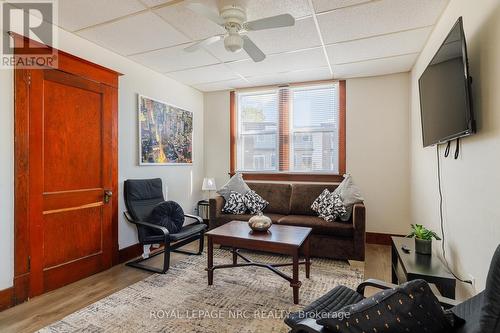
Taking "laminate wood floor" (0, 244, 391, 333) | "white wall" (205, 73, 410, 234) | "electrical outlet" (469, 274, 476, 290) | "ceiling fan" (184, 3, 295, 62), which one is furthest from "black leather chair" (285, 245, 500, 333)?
"white wall" (205, 73, 410, 234)

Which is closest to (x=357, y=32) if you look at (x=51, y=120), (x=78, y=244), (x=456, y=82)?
(x=456, y=82)

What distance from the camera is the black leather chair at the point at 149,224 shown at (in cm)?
305

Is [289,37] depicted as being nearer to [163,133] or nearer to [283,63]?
[283,63]

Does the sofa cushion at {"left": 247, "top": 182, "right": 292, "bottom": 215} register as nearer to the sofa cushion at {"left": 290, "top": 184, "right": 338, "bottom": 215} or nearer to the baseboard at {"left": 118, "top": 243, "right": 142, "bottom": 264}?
the sofa cushion at {"left": 290, "top": 184, "right": 338, "bottom": 215}

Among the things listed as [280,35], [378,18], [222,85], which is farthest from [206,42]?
[222,85]

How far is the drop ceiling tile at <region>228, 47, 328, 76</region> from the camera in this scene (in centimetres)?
335

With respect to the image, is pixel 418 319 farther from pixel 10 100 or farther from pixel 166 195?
pixel 166 195

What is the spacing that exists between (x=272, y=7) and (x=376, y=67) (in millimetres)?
2138

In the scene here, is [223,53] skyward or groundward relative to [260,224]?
skyward

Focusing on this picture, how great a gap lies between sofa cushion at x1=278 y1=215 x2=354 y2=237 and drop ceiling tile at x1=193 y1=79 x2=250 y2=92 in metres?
2.36

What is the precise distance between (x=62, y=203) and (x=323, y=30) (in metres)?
3.13

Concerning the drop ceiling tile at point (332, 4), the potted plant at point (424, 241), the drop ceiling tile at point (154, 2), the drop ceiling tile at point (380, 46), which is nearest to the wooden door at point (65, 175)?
the drop ceiling tile at point (154, 2)

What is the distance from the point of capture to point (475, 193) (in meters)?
1.76

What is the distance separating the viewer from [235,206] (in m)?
3.97
